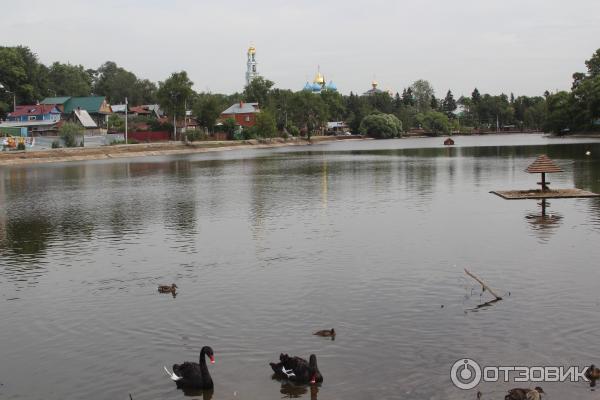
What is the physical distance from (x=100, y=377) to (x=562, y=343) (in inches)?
389

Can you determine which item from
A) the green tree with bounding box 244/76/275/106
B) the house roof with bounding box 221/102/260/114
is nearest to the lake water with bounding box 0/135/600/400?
the house roof with bounding box 221/102/260/114

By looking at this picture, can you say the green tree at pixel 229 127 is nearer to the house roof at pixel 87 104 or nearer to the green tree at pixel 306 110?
the house roof at pixel 87 104

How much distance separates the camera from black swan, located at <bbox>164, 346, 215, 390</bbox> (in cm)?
1340

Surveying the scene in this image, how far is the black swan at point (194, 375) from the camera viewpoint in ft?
44.0

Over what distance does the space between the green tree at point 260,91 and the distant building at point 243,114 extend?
13.1 metres

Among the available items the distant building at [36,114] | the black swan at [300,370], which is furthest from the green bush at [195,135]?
the black swan at [300,370]

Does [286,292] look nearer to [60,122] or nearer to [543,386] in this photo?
[543,386]

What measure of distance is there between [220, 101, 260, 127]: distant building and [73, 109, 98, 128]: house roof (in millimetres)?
36980

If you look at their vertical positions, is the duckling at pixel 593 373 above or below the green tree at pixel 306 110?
below

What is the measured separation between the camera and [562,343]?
15.2 m

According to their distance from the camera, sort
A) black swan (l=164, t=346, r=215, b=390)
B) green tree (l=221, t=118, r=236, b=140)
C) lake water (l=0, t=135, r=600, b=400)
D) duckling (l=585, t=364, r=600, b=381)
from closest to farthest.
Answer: duckling (l=585, t=364, r=600, b=381) < black swan (l=164, t=346, r=215, b=390) < lake water (l=0, t=135, r=600, b=400) < green tree (l=221, t=118, r=236, b=140)

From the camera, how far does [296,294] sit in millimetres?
19891

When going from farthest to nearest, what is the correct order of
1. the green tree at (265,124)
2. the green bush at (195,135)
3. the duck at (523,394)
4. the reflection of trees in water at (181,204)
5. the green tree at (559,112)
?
the green tree at (265,124) → the green tree at (559,112) → the green bush at (195,135) → the reflection of trees in water at (181,204) → the duck at (523,394)

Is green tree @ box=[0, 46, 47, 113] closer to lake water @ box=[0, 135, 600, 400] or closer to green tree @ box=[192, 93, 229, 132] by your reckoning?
green tree @ box=[192, 93, 229, 132]
